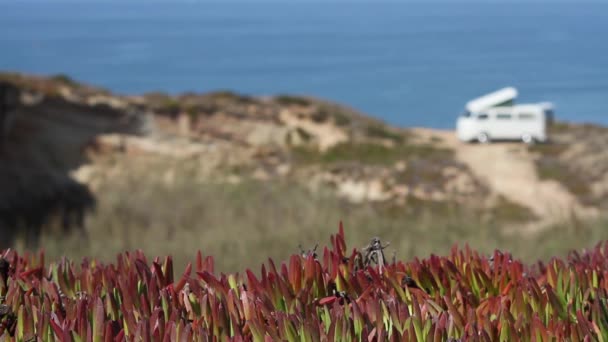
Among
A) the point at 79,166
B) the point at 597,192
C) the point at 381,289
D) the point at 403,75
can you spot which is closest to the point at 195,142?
the point at 79,166

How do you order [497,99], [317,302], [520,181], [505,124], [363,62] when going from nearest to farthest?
[317,302], [520,181], [505,124], [497,99], [363,62]

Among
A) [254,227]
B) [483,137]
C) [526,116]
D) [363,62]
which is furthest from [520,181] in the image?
[363,62]

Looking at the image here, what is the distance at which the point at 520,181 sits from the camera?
21812mm

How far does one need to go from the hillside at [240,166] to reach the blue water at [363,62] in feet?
91.1

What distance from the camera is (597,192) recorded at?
20.4 metres

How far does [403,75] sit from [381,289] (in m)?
111

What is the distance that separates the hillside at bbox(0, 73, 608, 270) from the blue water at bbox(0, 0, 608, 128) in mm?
27771

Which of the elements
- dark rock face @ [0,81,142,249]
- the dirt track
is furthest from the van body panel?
dark rock face @ [0,81,142,249]

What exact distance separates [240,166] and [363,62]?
353 feet

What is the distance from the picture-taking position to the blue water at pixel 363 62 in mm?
81062

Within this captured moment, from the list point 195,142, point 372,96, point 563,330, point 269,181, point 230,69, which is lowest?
point 563,330

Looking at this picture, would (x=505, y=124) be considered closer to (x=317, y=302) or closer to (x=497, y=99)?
(x=497, y=99)

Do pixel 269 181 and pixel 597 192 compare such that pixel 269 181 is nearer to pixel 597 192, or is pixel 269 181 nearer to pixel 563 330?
pixel 597 192

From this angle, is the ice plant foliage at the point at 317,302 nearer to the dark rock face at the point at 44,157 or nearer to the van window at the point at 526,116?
the dark rock face at the point at 44,157
